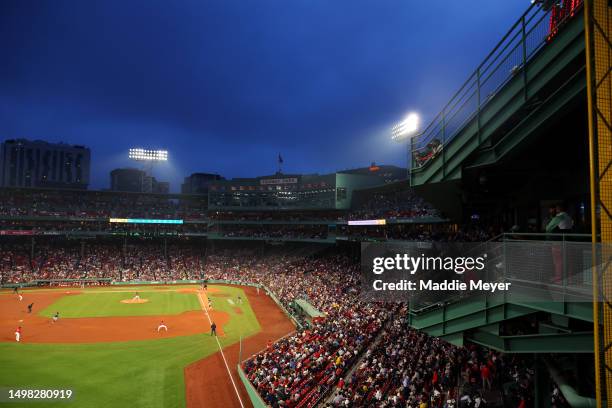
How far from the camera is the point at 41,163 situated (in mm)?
158625

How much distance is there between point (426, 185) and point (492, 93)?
10.3 feet

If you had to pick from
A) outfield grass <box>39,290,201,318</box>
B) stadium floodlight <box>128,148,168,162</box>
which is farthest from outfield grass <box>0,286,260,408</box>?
stadium floodlight <box>128,148,168,162</box>

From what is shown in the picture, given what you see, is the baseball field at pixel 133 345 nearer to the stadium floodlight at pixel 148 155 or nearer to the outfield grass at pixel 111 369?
the outfield grass at pixel 111 369

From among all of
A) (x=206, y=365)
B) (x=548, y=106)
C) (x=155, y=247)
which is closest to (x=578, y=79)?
(x=548, y=106)

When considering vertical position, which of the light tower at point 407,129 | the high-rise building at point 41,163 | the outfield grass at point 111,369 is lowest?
the outfield grass at point 111,369

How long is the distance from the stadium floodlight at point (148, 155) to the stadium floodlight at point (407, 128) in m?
46.7

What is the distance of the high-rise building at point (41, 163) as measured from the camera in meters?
143

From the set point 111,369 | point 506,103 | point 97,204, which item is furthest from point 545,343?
point 97,204

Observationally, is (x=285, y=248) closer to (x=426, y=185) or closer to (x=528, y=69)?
(x=426, y=185)

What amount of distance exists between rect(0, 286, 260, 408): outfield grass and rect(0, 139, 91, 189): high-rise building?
139 meters

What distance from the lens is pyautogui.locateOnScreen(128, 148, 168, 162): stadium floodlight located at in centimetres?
7119

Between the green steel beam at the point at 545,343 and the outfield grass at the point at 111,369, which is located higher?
the green steel beam at the point at 545,343

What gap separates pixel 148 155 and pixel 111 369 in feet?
189

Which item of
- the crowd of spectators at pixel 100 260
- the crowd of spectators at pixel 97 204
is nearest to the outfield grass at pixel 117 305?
the crowd of spectators at pixel 100 260
